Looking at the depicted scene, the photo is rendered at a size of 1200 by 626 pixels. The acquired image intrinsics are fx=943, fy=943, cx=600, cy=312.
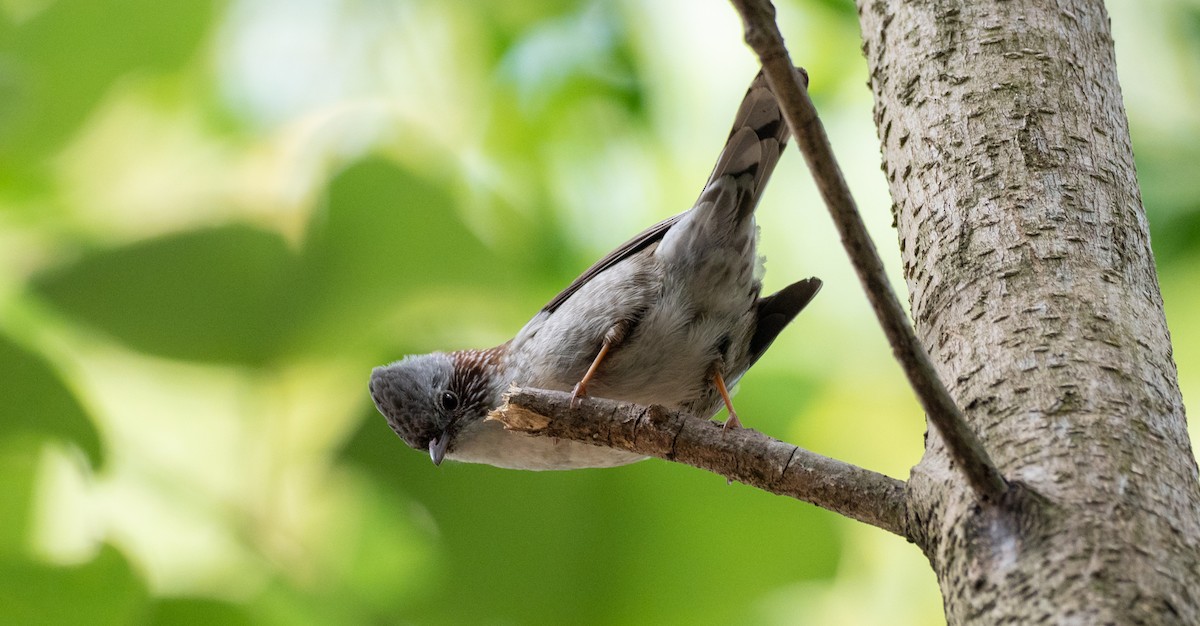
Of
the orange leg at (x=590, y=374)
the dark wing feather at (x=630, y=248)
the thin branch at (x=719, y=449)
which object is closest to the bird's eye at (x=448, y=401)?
the dark wing feather at (x=630, y=248)

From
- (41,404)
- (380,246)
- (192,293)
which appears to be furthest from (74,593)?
(380,246)

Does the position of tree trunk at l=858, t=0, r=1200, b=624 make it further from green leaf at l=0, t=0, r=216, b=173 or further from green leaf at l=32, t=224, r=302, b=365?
green leaf at l=0, t=0, r=216, b=173

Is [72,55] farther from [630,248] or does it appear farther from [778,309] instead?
[778,309]

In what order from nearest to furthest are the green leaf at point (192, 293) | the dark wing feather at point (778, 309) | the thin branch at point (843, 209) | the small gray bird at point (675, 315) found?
the thin branch at point (843, 209), the small gray bird at point (675, 315), the dark wing feather at point (778, 309), the green leaf at point (192, 293)

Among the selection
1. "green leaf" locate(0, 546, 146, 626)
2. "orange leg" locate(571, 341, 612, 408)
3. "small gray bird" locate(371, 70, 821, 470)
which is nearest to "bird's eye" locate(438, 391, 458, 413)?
"small gray bird" locate(371, 70, 821, 470)

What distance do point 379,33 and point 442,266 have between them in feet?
3.95

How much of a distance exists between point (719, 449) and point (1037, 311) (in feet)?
1.57

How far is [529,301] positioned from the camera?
3.48 meters

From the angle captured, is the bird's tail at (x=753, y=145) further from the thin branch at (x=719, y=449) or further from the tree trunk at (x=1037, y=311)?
the thin branch at (x=719, y=449)

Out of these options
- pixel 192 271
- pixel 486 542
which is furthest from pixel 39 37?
pixel 486 542

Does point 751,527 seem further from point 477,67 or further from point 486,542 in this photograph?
point 477,67

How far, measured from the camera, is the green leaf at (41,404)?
274 centimetres

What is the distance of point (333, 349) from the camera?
325 cm

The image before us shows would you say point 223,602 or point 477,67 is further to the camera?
point 477,67
